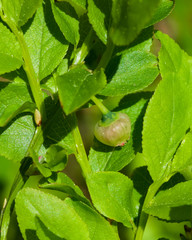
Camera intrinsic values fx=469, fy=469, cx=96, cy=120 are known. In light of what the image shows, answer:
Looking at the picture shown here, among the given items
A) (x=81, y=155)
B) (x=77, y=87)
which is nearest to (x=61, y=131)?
(x=81, y=155)

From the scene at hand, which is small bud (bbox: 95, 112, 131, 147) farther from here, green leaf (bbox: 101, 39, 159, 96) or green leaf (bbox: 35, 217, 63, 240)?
green leaf (bbox: 35, 217, 63, 240)

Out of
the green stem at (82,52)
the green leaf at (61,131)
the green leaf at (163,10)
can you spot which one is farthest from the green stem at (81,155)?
the green leaf at (163,10)

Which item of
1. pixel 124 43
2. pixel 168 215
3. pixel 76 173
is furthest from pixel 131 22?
pixel 76 173

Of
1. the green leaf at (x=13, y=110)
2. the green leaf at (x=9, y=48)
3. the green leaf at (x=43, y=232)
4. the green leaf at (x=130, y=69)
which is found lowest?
the green leaf at (x=43, y=232)

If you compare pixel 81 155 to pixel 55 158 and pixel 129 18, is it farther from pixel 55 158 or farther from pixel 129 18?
pixel 129 18

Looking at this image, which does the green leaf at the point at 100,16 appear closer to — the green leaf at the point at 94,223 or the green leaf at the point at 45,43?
the green leaf at the point at 45,43

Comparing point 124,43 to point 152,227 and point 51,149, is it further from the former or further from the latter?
point 152,227
